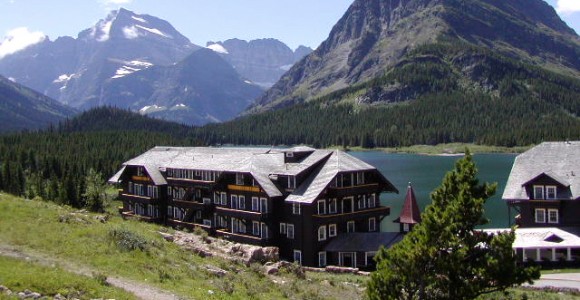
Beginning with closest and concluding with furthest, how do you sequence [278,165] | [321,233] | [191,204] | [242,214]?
[321,233] < [242,214] < [278,165] < [191,204]

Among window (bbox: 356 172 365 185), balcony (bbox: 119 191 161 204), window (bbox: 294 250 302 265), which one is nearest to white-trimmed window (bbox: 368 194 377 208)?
window (bbox: 356 172 365 185)

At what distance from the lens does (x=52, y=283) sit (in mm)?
26109

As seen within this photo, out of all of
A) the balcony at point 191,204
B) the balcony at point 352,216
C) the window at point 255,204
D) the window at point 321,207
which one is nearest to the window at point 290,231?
the balcony at point 352,216

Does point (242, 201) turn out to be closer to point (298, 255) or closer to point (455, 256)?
point (298, 255)

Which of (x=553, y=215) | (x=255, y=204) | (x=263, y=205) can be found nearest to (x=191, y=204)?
(x=255, y=204)

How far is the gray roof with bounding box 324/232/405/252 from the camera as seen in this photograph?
6053cm

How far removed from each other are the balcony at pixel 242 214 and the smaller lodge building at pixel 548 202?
26.6m

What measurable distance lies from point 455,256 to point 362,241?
1247 inches

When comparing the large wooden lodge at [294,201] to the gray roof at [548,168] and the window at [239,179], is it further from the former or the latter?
the gray roof at [548,168]

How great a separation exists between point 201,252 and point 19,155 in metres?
142

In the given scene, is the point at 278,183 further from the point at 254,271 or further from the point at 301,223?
the point at 254,271

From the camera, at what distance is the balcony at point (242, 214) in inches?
2569

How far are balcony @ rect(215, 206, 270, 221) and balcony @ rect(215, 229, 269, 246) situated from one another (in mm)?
2228

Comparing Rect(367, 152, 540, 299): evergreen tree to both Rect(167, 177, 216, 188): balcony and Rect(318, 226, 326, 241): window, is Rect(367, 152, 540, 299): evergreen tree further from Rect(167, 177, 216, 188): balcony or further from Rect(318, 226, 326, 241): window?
Rect(167, 177, 216, 188): balcony
